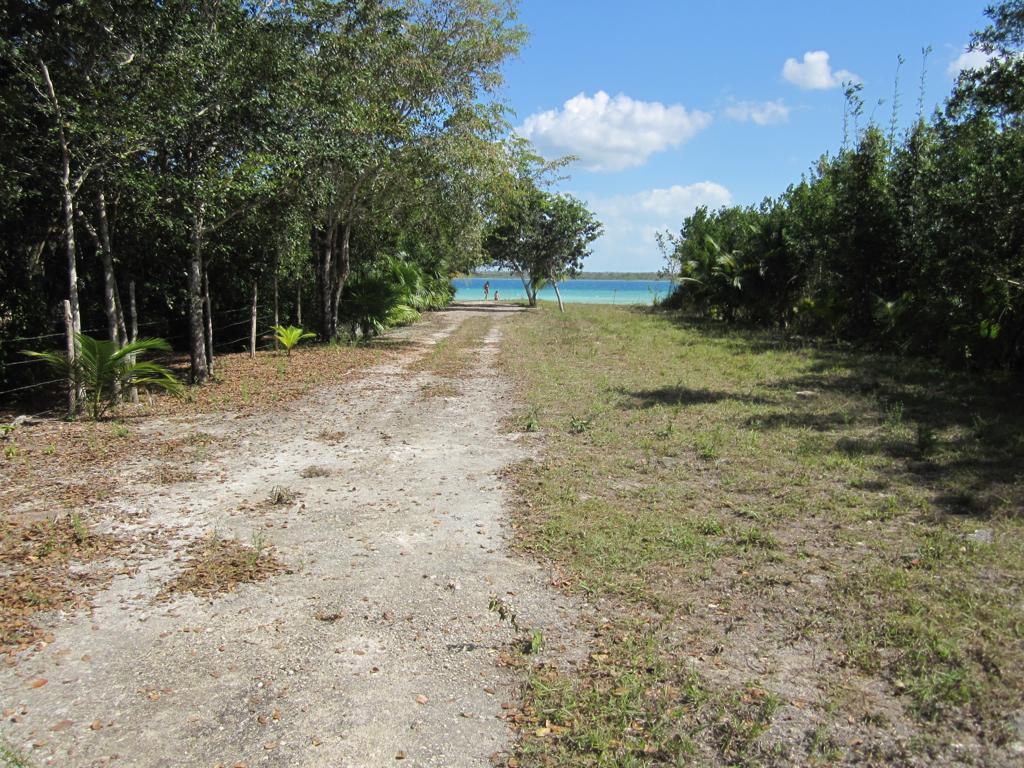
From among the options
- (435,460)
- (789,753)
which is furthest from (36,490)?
(789,753)

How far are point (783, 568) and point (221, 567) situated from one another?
3568 millimetres

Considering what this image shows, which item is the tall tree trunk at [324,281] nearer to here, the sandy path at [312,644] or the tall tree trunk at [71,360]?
the tall tree trunk at [71,360]

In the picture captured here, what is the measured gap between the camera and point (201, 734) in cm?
288

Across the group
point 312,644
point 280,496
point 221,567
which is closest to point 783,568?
point 312,644

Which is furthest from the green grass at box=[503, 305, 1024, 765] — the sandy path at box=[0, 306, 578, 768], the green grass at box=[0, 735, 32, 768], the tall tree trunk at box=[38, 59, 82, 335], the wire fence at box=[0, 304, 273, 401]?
the wire fence at box=[0, 304, 273, 401]

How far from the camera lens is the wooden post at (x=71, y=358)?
8180 mm

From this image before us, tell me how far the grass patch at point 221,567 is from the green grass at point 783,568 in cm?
174

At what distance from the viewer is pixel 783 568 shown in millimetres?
4375

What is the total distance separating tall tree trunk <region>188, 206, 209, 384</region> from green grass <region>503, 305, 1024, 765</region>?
5.49m

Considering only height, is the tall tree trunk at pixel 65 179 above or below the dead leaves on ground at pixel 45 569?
above

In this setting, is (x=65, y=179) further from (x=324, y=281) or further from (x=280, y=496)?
(x=324, y=281)

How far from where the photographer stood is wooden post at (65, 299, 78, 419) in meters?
8.18

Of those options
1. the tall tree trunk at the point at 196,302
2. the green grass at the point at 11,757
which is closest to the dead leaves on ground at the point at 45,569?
the green grass at the point at 11,757

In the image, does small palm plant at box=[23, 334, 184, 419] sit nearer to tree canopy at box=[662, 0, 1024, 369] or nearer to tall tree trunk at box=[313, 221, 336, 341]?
tall tree trunk at box=[313, 221, 336, 341]
